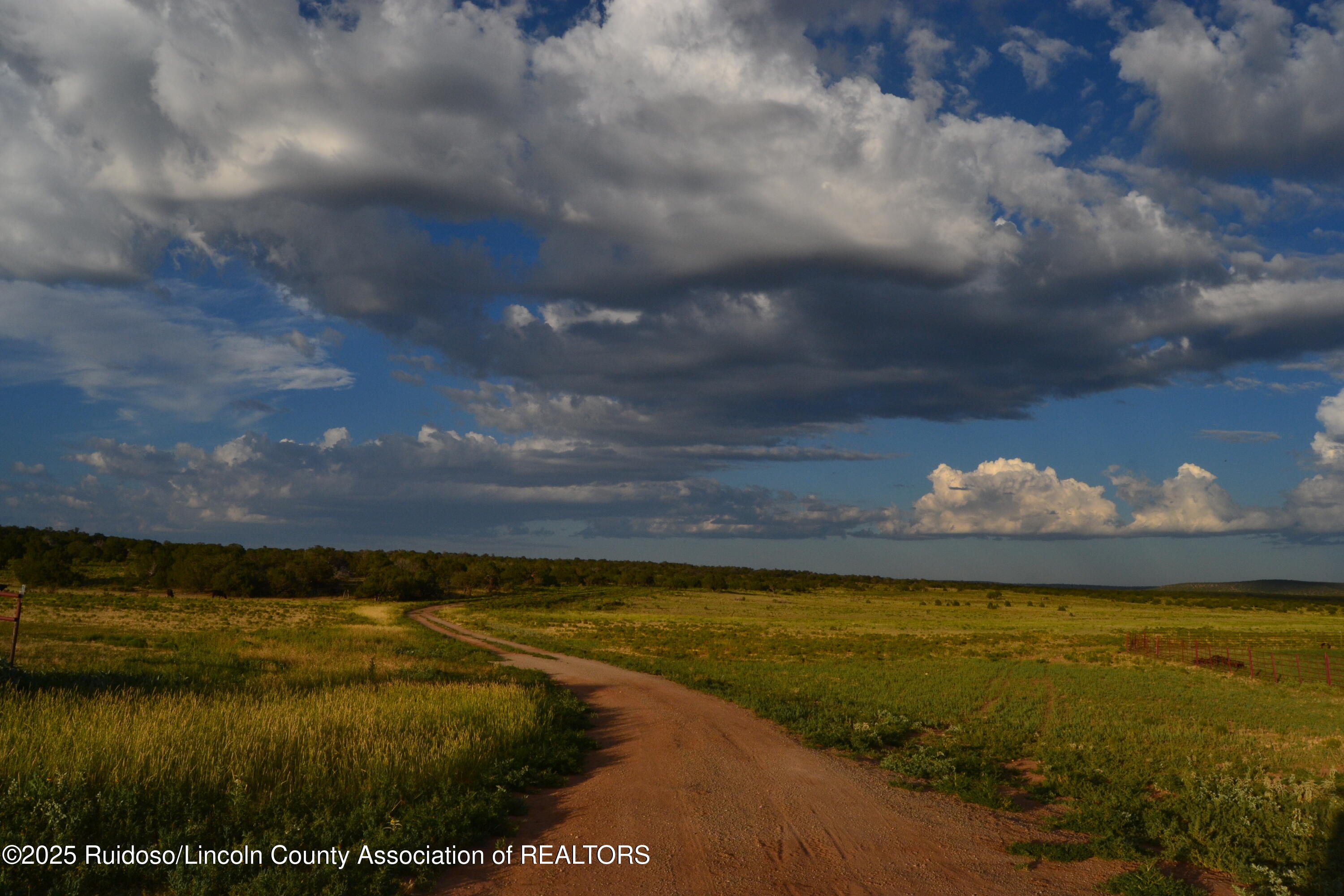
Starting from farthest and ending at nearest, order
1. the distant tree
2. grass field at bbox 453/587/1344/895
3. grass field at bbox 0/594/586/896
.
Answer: the distant tree → grass field at bbox 453/587/1344/895 → grass field at bbox 0/594/586/896

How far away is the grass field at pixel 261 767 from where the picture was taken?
732 cm

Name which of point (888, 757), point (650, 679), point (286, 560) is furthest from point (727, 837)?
point (286, 560)

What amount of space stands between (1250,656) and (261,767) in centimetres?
4222

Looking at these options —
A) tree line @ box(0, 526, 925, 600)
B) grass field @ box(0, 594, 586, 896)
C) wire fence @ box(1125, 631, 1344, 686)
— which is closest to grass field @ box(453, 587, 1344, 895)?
wire fence @ box(1125, 631, 1344, 686)

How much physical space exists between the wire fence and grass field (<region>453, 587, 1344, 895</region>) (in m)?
1.56

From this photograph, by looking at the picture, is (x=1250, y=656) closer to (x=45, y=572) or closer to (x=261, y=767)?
(x=261, y=767)

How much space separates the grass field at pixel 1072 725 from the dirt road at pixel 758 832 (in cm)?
74

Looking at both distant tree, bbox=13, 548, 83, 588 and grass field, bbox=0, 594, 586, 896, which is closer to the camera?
grass field, bbox=0, 594, 586, 896

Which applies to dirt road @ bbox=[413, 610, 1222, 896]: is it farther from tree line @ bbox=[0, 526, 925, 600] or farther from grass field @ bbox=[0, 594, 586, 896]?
tree line @ bbox=[0, 526, 925, 600]

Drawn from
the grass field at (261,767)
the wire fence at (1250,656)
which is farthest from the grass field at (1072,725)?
the grass field at (261,767)

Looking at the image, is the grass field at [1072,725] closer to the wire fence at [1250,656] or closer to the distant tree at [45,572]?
the wire fence at [1250,656]

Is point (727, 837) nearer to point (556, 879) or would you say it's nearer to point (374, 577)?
point (556, 879)

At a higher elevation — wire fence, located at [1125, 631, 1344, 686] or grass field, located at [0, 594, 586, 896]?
grass field, located at [0, 594, 586, 896]

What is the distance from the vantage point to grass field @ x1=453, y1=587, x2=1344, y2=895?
31.0ft
